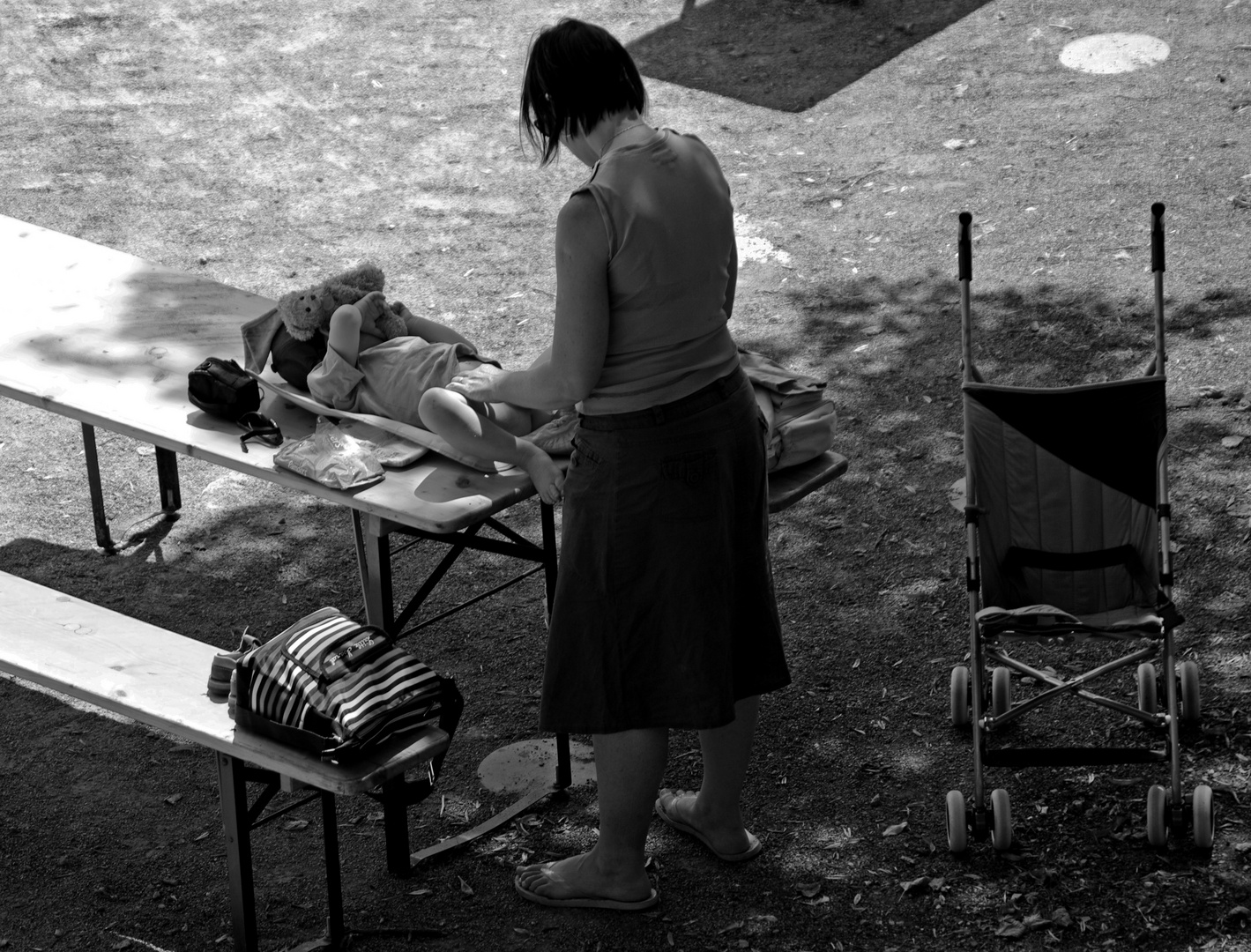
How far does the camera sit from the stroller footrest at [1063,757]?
12.7ft

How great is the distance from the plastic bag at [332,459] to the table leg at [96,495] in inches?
72.9

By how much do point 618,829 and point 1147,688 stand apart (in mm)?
1676

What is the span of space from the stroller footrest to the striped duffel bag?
1445mm

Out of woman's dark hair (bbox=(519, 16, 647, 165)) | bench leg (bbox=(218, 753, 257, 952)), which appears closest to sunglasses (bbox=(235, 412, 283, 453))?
bench leg (bbox=(218, 753, 257, 952))

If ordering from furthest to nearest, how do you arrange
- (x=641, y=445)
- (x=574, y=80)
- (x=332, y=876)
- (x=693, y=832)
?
1. (x=693, y=832)
2. (x=332, y=876)
3. (x=641, y=445)
4. (x=574, y=80)

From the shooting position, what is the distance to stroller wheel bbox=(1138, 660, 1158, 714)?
434 centimetres

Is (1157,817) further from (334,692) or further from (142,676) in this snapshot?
(142,676)

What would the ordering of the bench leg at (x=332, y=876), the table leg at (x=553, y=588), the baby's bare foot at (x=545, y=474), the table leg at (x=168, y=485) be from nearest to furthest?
the bench leg at (x=332, y=876)
the baby's bare foot at (x=545, y=474)
the table leg at (x=553, y=588)
the table leg at (x=168, y=485)

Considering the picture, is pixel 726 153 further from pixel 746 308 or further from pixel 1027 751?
→ pixel 1027 751

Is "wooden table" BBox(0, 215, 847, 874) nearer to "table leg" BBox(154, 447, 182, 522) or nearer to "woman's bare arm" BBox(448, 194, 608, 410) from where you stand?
"table leg" BBox(154, 447, 182, 522)

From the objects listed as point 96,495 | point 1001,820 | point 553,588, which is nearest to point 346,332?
point 553,588

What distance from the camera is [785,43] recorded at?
34.1 ft

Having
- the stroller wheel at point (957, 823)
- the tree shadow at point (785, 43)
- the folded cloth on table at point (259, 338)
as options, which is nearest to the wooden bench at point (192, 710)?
the folded cloth on table at point (259, 338)

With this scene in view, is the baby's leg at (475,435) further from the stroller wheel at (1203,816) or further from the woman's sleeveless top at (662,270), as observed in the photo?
the stroller wheel at (1203,816)
